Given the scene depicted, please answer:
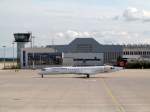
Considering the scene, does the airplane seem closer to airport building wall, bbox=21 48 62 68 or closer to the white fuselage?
the white fuselage

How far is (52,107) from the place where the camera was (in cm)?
2620

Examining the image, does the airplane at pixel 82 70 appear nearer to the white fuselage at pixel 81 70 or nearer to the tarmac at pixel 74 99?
the white fuselage at pixel 81 70

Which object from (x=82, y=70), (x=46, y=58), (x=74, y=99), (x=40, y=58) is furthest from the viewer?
(x=46, y=58)

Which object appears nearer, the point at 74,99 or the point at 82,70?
the point at 74,99

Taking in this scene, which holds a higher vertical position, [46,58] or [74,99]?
[74,99]

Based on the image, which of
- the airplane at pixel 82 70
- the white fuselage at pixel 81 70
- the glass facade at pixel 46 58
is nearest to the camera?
the airplane at pixel 82 70

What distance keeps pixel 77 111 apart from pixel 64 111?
0.67 m

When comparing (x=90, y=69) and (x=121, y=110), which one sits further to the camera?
(x=90, y=69)

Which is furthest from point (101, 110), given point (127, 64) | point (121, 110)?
point (127, 64)

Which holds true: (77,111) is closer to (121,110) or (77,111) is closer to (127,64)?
(121,110)

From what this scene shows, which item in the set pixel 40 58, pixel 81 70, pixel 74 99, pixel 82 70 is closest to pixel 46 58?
pixel 40 58

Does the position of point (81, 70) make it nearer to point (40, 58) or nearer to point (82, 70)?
point (82, 70)

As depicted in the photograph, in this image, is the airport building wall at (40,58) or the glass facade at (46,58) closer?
the airport building wall at (40,58)

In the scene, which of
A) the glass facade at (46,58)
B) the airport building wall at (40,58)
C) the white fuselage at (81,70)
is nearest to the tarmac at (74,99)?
the white fuselage at (81,70)
